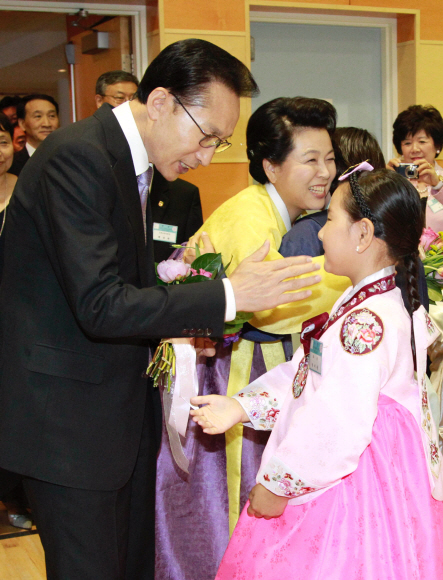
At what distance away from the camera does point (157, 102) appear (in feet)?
4.96

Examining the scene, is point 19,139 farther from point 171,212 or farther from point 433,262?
point 433,262

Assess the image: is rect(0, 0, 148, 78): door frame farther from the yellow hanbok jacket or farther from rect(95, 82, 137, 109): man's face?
the yellow hanbok jacket

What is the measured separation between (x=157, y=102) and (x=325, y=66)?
3841 millimetres

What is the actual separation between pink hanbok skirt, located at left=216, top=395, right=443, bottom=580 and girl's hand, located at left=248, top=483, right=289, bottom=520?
0.03m

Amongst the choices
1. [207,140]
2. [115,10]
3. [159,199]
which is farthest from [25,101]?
[207,140]

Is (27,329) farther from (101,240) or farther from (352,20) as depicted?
(352,20)

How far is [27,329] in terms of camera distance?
141 cm

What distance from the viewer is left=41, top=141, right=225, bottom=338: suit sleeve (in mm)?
1311

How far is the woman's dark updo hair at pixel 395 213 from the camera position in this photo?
1.52 metres

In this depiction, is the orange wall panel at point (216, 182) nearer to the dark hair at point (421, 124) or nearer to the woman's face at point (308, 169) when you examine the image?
the dark hair at point (421, 124)

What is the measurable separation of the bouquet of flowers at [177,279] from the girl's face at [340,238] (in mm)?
293

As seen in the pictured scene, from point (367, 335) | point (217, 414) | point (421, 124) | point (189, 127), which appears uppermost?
point (421, 124)

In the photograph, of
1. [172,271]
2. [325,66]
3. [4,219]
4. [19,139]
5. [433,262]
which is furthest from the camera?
[325,66]

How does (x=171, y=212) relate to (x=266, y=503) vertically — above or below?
above
